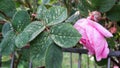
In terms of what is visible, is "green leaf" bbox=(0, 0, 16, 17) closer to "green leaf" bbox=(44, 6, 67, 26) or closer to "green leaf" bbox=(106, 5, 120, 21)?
"green leaf" bbox=(44, 6, 67, 26)

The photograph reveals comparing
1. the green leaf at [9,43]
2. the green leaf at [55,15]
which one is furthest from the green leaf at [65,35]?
the green leaf at [9,43]

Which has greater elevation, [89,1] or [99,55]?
[89,1]

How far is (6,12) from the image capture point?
82 cm

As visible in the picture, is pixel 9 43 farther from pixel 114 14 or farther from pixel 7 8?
pixel 114 14

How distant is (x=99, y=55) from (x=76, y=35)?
0.35ft

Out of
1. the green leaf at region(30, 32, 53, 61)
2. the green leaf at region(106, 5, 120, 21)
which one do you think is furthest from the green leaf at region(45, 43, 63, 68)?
the green leaf at region(106, 5, 120, 21)

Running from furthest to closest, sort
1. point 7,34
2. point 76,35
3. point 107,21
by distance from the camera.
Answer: point 107,21
point 7,34
point 76,35

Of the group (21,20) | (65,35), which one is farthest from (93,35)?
(21,20)

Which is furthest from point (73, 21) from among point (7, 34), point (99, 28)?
point (7, 34)

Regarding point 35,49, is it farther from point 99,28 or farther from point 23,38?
point 99,28

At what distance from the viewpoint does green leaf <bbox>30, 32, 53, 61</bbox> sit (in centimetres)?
Result: 68

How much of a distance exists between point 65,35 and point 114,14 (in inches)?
9.5

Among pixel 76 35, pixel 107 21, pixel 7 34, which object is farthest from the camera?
pixel 107 21

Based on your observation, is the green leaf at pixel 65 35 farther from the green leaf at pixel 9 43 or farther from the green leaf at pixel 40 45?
the green leaf at pixel 9 43
